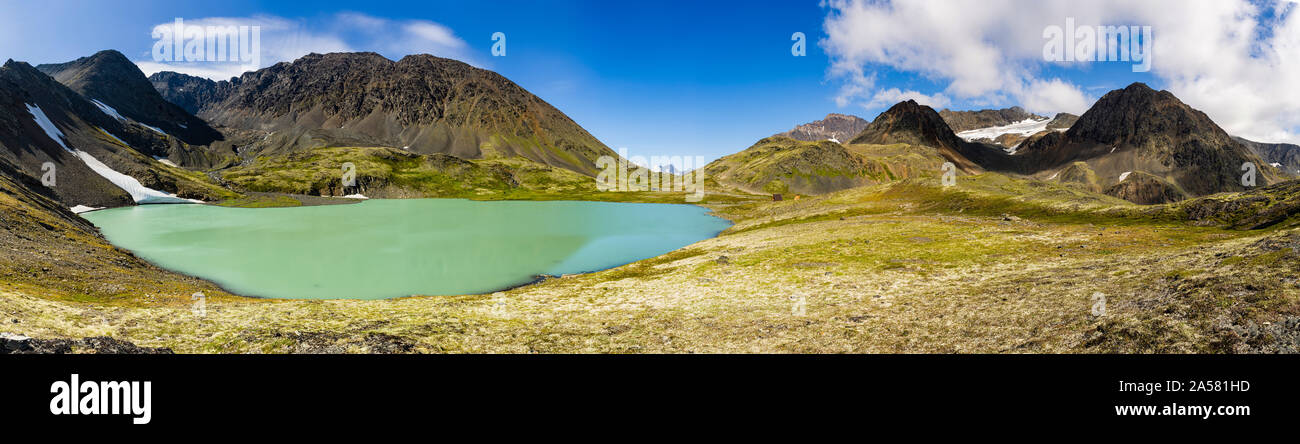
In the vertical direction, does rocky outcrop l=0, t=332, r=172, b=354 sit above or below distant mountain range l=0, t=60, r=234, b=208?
below

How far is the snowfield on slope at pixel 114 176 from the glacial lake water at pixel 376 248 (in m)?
25.6

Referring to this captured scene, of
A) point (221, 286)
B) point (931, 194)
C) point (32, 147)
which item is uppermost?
point (32, 147)

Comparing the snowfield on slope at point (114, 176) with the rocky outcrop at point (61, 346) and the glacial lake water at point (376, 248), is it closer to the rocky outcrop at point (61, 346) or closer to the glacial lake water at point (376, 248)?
the glacial lake water at point (376, 248)

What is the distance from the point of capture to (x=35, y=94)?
192 m

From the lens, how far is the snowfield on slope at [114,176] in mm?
150875

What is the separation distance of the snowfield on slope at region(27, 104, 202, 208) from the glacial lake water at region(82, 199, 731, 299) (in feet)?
84.0

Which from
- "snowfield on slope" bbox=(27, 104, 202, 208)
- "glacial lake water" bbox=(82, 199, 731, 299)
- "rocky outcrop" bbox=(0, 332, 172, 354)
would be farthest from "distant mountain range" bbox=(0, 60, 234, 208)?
"rocky outcrop" bbox=(0, 332, 172, 354)

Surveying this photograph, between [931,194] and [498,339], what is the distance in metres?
118

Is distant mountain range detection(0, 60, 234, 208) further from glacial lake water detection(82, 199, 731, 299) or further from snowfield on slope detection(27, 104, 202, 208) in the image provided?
glacial lake water detection(82, 199, 731, 299)

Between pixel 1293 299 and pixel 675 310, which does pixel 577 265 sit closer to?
pixel 675 310

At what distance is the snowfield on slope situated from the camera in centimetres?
15088

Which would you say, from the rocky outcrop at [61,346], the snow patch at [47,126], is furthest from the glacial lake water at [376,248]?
the snow patch at [47,126]

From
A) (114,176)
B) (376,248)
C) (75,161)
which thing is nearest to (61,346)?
(376,248)
